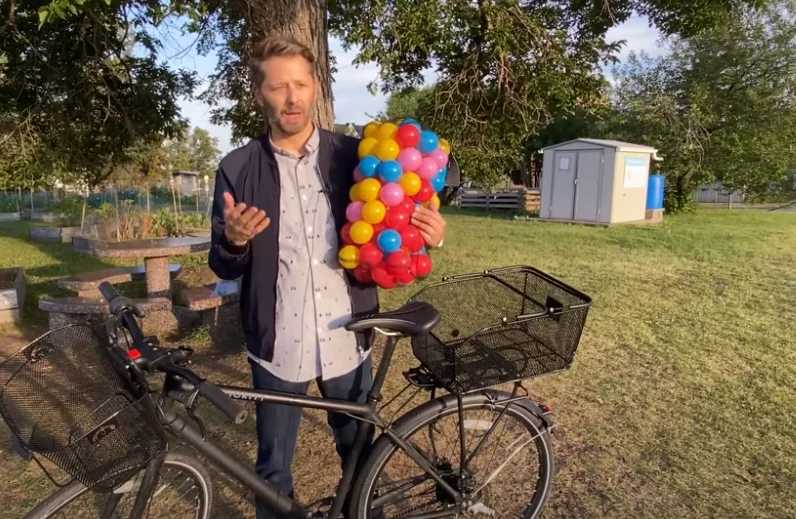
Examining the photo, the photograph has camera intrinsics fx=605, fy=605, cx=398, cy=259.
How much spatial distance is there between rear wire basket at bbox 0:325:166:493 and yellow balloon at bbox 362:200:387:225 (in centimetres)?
86

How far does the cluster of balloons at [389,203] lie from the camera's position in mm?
2004

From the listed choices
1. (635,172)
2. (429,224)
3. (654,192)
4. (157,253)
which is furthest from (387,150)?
(654,192)

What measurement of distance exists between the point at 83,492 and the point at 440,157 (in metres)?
1.57

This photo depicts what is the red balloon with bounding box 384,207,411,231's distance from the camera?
2035 mm

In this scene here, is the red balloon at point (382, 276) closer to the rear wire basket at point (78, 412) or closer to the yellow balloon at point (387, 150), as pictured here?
Answer: the yellow balloon at point (387, 150)

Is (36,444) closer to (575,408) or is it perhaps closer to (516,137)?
(575,408)

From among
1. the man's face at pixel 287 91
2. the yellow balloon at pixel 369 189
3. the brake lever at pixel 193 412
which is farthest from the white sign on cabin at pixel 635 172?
the brake lever at pixel 193 412

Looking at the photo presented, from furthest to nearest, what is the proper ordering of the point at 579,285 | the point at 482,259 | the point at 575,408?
the point at 482,259
the point at 579,285
the point at 575,408

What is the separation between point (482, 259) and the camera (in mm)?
9484

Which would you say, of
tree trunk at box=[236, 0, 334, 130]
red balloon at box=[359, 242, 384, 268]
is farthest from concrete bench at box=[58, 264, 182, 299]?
red balloon at box=[359, 242, 384, 268]

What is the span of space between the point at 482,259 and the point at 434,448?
731cm

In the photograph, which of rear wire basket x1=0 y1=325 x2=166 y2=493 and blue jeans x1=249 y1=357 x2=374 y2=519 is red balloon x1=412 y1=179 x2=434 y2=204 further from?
rear wire basket x1=0 y1=325 x2=166 y2=493

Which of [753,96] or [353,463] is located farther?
[753,96]

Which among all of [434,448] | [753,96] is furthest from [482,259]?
[753,96]
